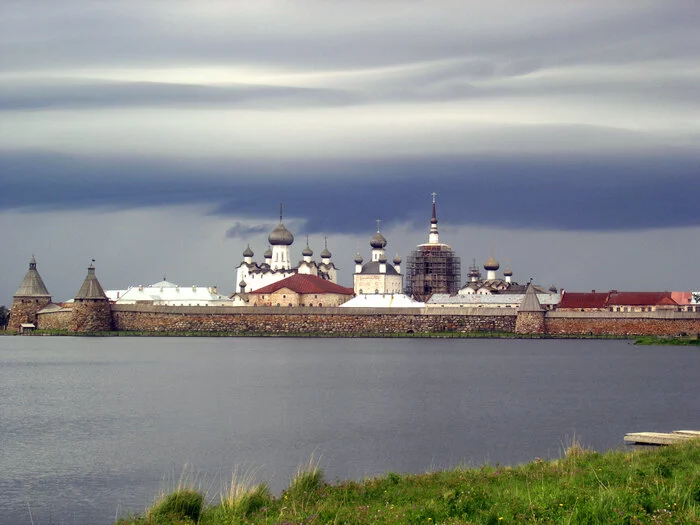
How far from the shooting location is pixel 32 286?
74750mm

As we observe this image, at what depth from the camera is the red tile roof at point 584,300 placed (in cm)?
7544

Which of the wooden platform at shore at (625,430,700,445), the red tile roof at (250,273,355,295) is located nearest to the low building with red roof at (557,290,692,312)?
the red tile roof at (250,273,355,295)

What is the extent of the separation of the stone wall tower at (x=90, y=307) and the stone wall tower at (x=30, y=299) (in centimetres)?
511

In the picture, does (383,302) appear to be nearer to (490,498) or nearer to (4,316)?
(4,316)

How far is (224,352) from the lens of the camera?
52281 mm

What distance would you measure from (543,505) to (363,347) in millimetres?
49427

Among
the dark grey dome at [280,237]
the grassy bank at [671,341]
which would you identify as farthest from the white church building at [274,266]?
the grassy bank at [671,341]

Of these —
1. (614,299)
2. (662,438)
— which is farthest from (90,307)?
(662,438)

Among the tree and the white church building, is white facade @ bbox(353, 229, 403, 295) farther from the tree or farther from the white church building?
the tree

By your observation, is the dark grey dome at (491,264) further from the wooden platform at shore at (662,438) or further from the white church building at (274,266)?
the wooden platform at shore at (662,438)

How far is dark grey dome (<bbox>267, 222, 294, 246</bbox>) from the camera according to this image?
304ft

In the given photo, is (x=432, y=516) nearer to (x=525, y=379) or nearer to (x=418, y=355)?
(x=525, y=379)

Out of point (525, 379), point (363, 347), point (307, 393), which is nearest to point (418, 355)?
point (363, 347)

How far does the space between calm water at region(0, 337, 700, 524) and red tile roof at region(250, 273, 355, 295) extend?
3138 cm
